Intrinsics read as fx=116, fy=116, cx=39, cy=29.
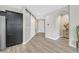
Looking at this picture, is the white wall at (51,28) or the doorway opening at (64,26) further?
the white wall at (51,28)

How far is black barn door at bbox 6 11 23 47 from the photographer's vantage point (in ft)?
8.55

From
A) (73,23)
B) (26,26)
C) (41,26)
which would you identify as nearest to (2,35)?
(26,26)

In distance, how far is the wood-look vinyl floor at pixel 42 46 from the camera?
100 inches

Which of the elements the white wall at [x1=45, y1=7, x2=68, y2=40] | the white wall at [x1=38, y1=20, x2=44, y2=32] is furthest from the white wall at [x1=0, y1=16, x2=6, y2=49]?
the white wall at [x1=45, y1=7, x2=68, y2=40]

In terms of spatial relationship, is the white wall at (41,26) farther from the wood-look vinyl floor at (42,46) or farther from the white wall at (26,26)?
the white wall at (26,26)

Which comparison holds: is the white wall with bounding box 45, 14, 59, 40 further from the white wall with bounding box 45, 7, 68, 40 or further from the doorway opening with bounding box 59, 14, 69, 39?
the doorway opening with bounding box 59, 14, 69, 39

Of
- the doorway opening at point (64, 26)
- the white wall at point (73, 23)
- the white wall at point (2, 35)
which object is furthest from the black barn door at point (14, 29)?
the white wall at point (73, 23)

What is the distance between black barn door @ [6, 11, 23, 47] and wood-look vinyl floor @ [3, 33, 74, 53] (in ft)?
0.49

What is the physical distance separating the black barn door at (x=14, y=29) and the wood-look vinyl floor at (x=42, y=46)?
5.9 inches

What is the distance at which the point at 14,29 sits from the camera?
2.69 meters

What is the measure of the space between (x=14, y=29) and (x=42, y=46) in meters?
0.77

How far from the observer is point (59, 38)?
2.69 m

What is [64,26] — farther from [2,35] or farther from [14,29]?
[2,35]
